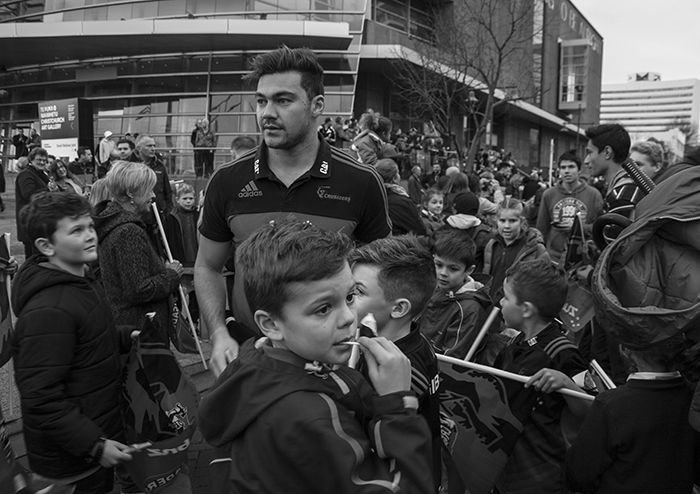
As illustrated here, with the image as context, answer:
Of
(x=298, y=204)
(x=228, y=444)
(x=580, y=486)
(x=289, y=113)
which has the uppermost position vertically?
(x=289, y=113)

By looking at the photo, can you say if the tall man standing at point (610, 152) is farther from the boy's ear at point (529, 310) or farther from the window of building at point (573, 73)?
the window of building at point (573, 73)

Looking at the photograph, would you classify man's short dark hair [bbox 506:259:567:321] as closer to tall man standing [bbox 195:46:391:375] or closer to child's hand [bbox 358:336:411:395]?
tall man standing [bbox 195:46:391:375]

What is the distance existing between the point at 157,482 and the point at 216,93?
25.6 metres

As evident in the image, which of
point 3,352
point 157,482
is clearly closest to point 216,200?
point 157,482

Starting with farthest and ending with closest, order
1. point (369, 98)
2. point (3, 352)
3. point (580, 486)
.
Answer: point (369, 98)
point (3, 352)
point (580, 486)

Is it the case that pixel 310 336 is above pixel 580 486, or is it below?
above

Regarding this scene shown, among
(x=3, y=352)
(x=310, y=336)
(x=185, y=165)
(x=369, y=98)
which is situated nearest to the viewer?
(x=310, y=336)

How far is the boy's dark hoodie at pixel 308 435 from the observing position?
1.55 metres

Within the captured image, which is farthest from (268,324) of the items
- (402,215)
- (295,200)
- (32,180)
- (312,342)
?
(32,180)

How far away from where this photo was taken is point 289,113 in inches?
114

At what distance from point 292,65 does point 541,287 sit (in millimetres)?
1714

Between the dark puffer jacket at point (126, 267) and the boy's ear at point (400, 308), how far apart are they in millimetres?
1944

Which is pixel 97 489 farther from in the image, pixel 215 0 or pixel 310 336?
pixel 215 0

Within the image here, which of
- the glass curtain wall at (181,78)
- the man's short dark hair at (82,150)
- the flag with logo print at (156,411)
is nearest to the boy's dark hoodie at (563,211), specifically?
the flag with logo print at (156,411)
